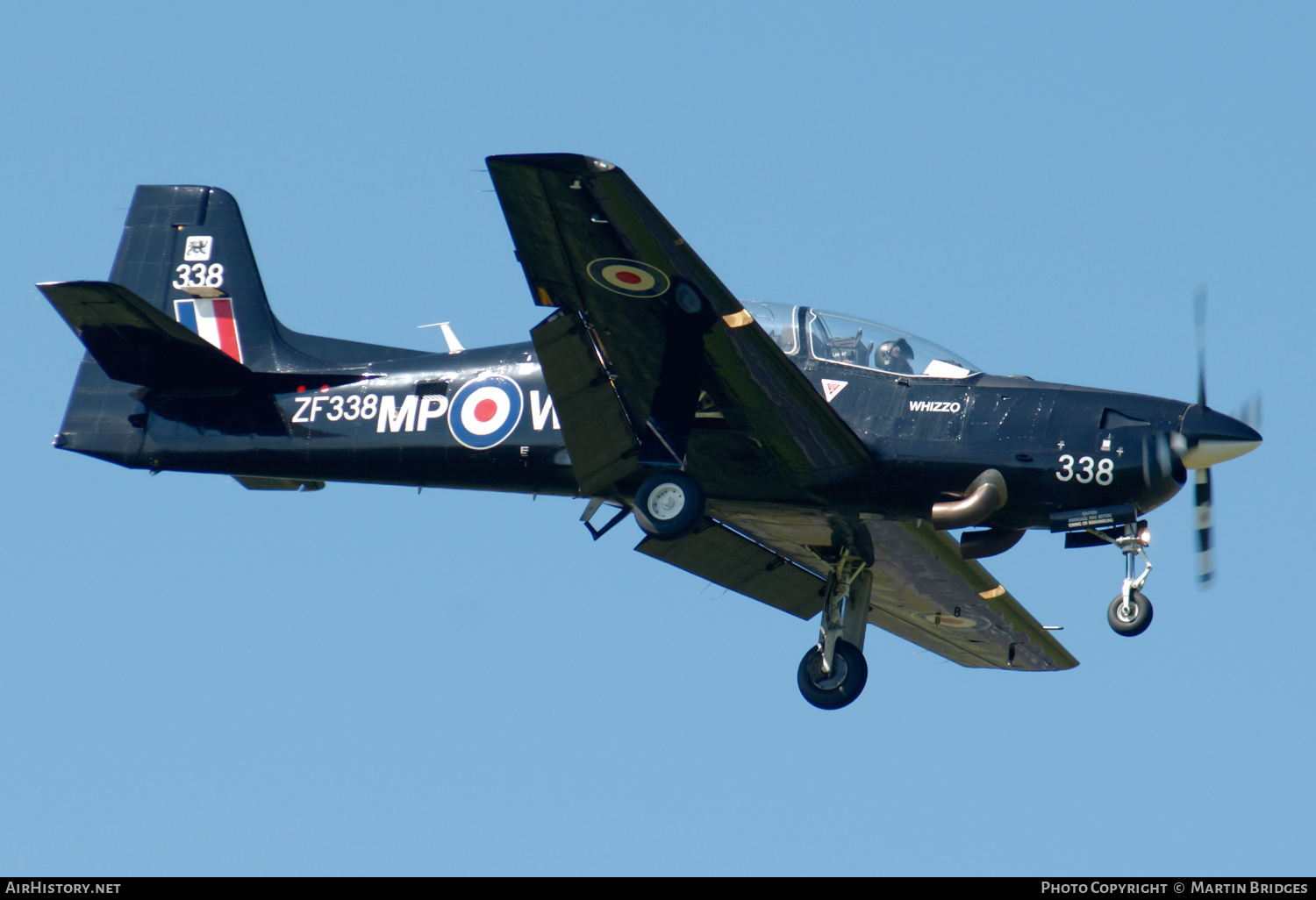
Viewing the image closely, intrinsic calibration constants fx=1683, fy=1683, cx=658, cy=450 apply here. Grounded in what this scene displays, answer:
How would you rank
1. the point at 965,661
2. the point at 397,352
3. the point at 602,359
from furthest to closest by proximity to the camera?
the point at 965,661, the point at 397,352, the point at 602,359

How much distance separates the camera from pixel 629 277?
1309 centimetres

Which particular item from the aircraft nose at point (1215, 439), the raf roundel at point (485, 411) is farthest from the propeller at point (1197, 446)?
the raf roundel at point (485, 411)

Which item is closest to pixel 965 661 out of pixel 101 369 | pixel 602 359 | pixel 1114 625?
pixel 1114 625

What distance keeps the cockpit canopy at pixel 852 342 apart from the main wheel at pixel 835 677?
279 cm

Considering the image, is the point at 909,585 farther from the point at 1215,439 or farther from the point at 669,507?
the point at 1215,439

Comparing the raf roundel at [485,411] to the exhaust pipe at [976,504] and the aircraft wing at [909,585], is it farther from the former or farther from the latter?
the exhaust pipe at [976,504]

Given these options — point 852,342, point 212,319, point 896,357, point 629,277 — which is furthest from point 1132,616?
point 212,319

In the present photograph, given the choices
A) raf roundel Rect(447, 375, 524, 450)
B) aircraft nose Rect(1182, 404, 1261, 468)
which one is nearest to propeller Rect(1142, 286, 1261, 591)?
aircraft nose Rect(1182, 404, 1261, 468)

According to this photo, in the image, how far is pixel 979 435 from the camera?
1375 centimetres

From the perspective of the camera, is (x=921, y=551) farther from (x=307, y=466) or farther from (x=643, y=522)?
(x=307, y=466)

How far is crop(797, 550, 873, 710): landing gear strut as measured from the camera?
1512 centimetres

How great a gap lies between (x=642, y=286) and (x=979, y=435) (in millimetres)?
3040

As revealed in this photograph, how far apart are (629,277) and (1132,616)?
4761 millimetres

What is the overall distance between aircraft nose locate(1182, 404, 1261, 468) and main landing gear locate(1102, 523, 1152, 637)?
2.31 ft
